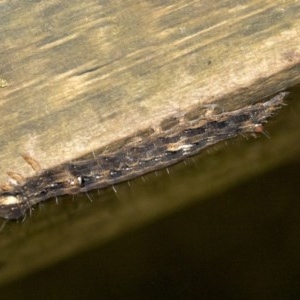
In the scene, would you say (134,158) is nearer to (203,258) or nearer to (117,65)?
(117,65)

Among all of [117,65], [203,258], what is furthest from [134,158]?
[203,258]

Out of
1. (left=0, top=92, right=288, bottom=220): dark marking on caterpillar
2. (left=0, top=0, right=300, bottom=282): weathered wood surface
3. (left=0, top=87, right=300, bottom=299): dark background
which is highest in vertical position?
(left=0, top=0, right=300, bottom=282): weathered wood surface

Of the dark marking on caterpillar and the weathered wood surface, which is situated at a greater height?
the weathered wood surface

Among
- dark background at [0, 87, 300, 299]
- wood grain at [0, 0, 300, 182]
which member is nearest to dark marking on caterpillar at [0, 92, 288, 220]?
wood grain at [0, 0, 300, 182]

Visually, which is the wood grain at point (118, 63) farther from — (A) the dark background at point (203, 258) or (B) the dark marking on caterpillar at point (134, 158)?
(A) the dark background at point (203, 258)

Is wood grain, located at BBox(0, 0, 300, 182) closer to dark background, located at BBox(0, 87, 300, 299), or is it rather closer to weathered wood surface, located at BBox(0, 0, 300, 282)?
weathered wood surface, located at BBox(0, 0, 300, 282)
